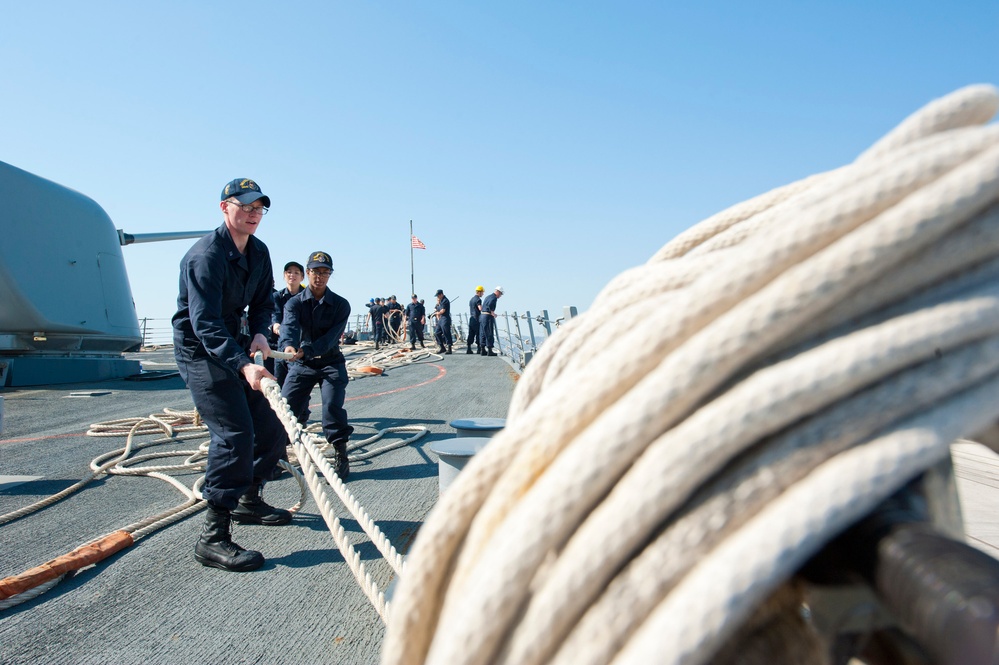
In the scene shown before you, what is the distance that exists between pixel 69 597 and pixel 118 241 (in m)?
9.99

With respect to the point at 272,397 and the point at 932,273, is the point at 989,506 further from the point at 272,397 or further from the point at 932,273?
the point at 272,397

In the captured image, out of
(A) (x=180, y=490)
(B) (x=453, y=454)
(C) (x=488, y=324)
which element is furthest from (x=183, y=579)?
(C) (x=488, y=324)

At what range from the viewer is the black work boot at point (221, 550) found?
253 cm

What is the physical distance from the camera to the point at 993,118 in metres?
0.71

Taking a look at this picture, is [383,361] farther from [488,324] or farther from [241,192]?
[241,192]

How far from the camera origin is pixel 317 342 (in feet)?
14.6

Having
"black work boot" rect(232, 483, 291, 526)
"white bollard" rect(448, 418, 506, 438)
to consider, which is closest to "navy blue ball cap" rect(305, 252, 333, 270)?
"black work boot" rect(232, 483, 291, 526)

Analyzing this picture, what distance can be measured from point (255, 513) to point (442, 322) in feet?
47.0

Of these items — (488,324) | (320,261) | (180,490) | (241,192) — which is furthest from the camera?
(488,324)

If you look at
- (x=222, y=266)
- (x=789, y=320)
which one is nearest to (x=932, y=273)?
(x=789, y=320)

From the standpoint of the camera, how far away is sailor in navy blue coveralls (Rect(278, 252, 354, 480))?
4.36 m

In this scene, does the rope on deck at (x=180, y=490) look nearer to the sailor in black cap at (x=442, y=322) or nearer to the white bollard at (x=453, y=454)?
the white bollard at (x=453, y=454)

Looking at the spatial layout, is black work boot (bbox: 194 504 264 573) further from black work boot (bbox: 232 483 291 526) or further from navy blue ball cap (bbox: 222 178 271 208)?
navy blue ball cap (bbox: 222 178 271 208)

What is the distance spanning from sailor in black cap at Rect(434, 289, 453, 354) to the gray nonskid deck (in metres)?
12.1
